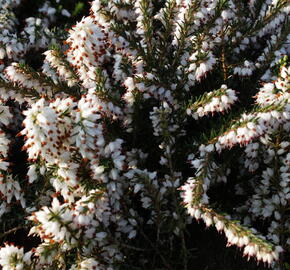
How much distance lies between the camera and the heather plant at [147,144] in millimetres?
2332

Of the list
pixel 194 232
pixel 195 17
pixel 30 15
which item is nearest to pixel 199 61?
pixel 195 17

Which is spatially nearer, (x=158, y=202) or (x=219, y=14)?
(x=158, y=202)

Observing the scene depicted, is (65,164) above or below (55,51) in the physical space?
below

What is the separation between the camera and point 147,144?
3.17m

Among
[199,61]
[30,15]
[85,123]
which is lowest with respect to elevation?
[85,123]

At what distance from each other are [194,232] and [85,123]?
1427 millimetres

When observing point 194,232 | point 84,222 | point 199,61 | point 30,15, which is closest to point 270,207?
point 194,232

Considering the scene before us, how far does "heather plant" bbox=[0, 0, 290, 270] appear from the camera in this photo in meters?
2.33

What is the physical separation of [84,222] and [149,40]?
4.73 ft

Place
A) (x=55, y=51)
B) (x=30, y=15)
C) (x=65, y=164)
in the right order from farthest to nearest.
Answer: (x=30, y=15), (x=55, y=51), (x=65, y=164)

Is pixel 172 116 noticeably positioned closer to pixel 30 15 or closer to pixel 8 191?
pixel 8 191

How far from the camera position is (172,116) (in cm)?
296

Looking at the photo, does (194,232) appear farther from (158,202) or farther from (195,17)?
(195,17)

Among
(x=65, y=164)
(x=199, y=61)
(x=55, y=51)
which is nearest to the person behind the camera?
(x=65, y=164)
